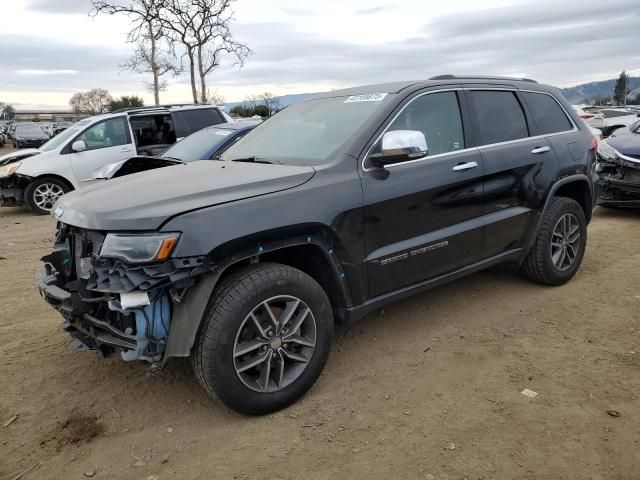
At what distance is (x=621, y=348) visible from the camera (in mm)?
3729

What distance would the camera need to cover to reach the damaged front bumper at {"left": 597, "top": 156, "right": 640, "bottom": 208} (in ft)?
24.2

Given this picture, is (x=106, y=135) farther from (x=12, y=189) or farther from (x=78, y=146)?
(x=12, y=189)

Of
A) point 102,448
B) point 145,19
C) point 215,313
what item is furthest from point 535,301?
point 145,19

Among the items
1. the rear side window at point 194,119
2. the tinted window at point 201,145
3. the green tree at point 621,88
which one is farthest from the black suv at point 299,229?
the green tree at point 621,88

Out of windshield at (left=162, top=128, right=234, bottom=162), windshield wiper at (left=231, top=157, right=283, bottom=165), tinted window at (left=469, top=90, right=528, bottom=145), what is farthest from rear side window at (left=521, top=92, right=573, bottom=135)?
windshield at (left=162, top=128, right=234, bottom=162)

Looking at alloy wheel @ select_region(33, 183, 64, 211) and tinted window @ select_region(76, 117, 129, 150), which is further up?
tinted window @ select_region(76, 117, 129, 150)

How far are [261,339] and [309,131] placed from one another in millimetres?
1625

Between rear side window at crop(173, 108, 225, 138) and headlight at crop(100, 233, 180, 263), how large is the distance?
25.6 ft

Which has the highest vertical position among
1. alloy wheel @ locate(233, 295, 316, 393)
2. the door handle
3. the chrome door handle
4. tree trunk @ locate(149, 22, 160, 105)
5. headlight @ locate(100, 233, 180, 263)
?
tree trunk @ locate(149, 22, 160, 105)

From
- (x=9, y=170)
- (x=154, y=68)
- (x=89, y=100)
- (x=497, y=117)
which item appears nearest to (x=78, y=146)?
(x=9, y=170)

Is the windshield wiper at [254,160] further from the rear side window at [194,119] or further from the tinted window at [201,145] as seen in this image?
the rear side window at [194,119]

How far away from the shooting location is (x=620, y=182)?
7.51m

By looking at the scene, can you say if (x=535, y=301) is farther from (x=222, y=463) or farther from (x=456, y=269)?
(x=222, y=463)

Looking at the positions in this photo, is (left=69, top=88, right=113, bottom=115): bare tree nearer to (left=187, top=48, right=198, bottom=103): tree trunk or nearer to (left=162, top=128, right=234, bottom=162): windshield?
(left=187, top=48, right=198, bottom=103): tree trunk
